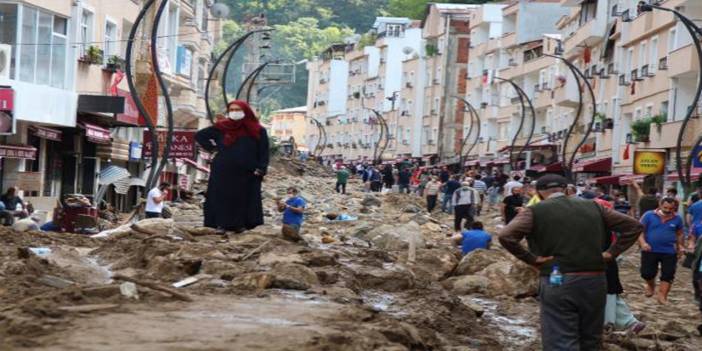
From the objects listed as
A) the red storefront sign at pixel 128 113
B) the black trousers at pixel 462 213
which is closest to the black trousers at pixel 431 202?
the red storefront sign at pixel 128 113

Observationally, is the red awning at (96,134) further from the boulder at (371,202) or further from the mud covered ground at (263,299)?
the mud covered ground at (263,299)

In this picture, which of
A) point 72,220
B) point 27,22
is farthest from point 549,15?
point 72,220

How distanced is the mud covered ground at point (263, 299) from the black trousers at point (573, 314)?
3.38ft

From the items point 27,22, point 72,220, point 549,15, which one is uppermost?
point 549,15

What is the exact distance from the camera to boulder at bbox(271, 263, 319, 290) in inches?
523

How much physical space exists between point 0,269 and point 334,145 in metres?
142

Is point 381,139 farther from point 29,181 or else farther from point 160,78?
point 160,78

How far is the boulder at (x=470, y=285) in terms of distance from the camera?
63.8 ft

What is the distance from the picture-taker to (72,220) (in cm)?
2556

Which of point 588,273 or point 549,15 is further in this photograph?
point 549,15

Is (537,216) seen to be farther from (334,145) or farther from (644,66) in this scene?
(334,145)

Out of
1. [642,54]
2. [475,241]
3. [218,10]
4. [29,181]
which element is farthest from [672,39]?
[475,241]

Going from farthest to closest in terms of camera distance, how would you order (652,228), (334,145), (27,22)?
(334,145), (27,22), (652,228)

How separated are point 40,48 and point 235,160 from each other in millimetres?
18947
